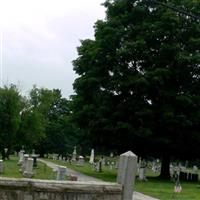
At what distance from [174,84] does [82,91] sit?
250 inches

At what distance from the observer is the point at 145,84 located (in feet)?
115

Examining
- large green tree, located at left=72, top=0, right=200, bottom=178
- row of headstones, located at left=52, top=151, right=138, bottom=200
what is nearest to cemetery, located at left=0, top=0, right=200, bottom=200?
large green tree, located at left=72, top=0, right=200, bottom=178

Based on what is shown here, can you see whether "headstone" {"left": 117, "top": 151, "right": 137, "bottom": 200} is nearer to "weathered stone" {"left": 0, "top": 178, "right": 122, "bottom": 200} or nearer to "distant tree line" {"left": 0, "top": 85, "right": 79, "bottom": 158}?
"weathered stone" {"left": 0, "top": 178, "right": 122, "bottom": 200}

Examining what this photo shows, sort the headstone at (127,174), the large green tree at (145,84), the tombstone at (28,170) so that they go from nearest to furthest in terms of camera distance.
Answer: the headstone at (127,174) < the tombstone at (28,170) < the large green tree at (145,84)

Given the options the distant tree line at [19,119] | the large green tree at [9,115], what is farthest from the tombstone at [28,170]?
the large green tree at [9,115]

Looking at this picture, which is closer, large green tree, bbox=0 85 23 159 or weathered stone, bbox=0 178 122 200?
weathered stone, bbox=0 178 122 200

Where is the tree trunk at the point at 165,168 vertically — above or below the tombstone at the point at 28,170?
above

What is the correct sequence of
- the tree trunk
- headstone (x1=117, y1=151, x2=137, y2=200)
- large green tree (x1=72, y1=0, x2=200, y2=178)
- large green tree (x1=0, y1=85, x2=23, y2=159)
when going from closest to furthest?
headstone (x1=117, y1=151, x2=137, y2=200) < large green tree (x1=72, y1=0, x2=200, y2=178) < the tree trunk < large green tree (x1=0, y1=85, x2=23, y2=159)

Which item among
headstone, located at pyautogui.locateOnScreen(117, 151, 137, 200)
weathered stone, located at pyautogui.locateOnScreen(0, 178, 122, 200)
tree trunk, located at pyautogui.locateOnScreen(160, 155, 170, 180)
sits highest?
tree trunk, located at pyautogui.locateOnScreen(160, 155, 170, 180)

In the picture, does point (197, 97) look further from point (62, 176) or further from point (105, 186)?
point (105, 186)

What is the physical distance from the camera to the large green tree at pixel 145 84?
35.5 m

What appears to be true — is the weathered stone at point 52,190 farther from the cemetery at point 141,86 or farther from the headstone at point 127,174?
the cemetery at point 141,86

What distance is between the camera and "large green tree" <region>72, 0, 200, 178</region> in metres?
35.5

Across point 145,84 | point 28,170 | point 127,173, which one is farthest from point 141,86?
point 127,173
